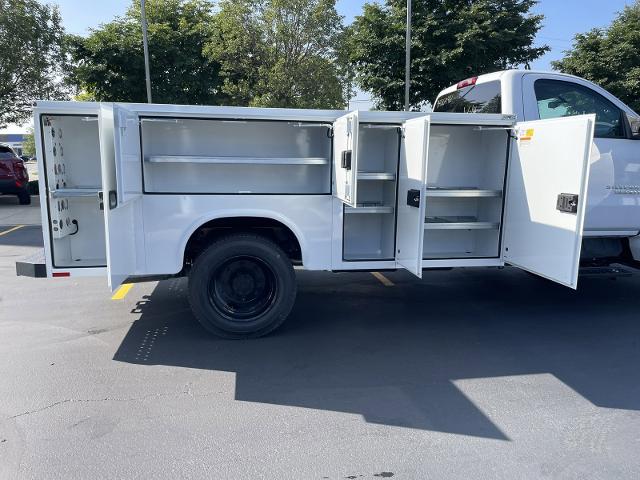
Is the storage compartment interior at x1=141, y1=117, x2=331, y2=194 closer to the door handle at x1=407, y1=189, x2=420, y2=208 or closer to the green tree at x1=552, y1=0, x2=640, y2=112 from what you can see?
the door handle at x1=407, y1=189, x2=420, y2=208

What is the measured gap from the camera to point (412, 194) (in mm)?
4453

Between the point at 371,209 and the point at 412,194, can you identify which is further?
the point at 371,209

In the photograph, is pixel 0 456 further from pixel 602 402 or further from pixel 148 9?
pixel 148 9

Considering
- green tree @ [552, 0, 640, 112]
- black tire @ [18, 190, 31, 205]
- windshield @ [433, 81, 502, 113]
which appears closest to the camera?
windshield @ [433, 81, 502, 113]

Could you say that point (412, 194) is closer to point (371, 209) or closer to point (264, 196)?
point (371, 209)

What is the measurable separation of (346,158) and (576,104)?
9.51ft

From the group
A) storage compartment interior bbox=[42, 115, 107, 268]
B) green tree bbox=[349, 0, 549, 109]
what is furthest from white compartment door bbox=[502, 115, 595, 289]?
green tree bbox=[349, 0, 549, 109]

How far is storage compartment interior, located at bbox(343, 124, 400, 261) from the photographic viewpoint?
202 inches

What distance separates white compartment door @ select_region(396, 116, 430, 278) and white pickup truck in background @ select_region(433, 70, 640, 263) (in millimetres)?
1315

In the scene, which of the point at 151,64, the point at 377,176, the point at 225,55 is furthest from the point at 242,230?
the point at 151,64

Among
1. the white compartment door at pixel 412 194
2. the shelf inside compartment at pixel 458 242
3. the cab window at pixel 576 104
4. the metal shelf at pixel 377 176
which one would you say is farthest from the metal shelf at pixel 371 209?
the cab window at pixel 576 104

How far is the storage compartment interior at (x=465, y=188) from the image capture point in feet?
17.1

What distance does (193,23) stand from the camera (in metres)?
18.6

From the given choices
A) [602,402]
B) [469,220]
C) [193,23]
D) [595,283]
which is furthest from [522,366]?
[193,23]
